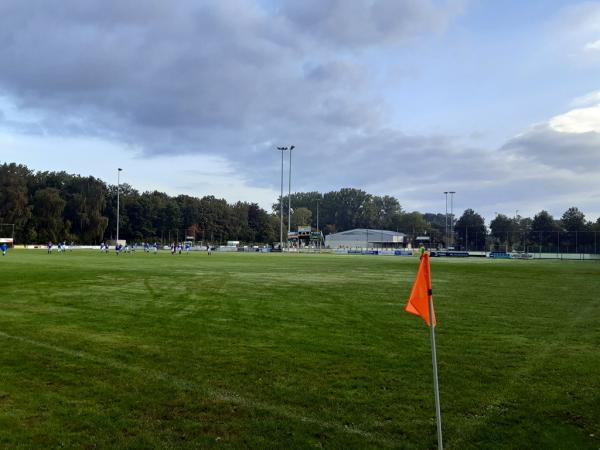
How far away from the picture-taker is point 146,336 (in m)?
9.94

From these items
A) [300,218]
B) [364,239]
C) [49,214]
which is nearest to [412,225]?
[364,239]

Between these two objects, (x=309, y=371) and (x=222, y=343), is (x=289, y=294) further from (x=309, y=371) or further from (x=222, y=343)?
(x=309, y=371)

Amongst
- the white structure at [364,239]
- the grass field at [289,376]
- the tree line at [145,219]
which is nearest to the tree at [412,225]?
the tree line at [145,219]

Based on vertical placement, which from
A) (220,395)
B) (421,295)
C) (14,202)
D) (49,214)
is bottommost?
(220,395)

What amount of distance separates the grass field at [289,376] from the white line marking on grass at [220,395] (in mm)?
27

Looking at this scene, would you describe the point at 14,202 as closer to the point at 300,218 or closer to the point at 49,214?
the point at 49,214

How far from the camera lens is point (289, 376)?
7223mm

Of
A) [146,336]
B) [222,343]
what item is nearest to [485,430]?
[222,343]

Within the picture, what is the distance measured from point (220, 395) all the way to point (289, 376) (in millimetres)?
1249

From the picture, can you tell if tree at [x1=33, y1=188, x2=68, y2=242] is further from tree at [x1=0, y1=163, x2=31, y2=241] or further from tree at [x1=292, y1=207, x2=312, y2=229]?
tree at [x1=292, y1=207, x2=312, y2=229]

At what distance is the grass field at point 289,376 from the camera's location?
521cm

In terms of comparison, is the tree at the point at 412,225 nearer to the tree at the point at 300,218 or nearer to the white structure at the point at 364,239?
the white structure at the point at 364,239

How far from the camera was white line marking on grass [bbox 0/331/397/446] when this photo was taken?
17.4 ft

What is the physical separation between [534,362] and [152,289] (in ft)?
47.9
